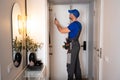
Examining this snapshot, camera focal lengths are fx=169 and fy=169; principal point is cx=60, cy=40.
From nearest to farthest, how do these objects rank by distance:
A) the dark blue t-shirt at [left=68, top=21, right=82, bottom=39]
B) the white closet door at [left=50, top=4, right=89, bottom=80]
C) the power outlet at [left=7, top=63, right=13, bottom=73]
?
the power outlet at [left=7, top=63, right=13, bottom=73]
the dark blue t-shirt at [left=68, top=21, right=82, bottom=39]
the white closet door at [left=50, top=4, right=89, bottom=80]

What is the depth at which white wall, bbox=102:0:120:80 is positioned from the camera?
2.72 m

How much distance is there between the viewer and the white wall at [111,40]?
2719 millimetres

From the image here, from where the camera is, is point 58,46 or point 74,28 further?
point 58,46

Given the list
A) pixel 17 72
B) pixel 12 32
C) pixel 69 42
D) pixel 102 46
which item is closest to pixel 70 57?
pixel 69 42

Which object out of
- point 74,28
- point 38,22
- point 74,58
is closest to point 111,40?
point 74,28

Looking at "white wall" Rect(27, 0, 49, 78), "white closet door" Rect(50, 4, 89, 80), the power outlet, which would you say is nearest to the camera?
the power outlet

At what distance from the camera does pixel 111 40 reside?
2.95 metres

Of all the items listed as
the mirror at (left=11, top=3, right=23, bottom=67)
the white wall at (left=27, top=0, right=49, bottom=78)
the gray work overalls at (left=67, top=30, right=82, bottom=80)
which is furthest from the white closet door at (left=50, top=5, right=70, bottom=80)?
the mirror at (left=11, top=3, right=23, bottom=67)

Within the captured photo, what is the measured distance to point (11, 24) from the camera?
8.57 ft

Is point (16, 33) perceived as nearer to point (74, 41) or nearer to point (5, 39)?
point (5, 39)

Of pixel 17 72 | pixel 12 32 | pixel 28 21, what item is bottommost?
pixel 17 72

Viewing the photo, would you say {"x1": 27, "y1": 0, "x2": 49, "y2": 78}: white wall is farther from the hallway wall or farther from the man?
the hallway wall

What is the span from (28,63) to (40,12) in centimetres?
114

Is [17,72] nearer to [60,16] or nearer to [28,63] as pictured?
[28,63]
